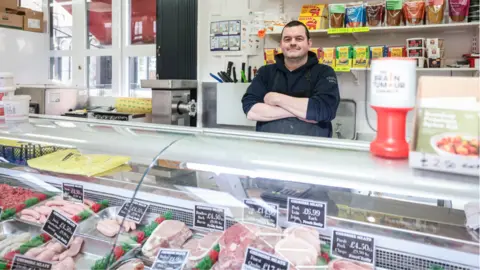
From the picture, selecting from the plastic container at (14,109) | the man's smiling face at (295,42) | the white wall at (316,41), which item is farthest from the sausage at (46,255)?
the white wall at (316,41)

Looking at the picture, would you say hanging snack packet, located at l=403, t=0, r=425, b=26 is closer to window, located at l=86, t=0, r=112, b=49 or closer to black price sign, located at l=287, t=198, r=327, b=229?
black price sign, located at l=287, t=198, r=327, b=229

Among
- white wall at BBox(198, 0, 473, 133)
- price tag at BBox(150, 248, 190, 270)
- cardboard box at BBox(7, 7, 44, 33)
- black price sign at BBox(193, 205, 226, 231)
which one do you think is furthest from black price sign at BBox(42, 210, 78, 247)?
cardboard box at BBox(7, 7, 44, 33)

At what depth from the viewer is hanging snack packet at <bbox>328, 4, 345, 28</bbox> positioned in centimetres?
314

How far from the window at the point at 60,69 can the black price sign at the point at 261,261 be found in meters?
4.95

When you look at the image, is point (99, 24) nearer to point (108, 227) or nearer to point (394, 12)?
point (394, 12)

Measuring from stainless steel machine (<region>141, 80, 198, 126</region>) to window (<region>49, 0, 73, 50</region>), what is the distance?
2579 millimetres

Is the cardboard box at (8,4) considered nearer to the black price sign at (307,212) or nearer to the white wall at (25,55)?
the white wall at (25,55)

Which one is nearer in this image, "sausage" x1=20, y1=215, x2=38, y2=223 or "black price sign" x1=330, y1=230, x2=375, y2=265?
"black price sign" x1=330, y1=230, x2=375, y2=265

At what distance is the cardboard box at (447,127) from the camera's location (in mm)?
997

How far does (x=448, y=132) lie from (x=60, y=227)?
1.41 meters

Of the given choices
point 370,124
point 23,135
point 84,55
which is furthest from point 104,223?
point 84,55

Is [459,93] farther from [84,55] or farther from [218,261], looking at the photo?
[84,55]

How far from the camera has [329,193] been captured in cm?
131

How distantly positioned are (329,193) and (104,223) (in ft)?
2.96
